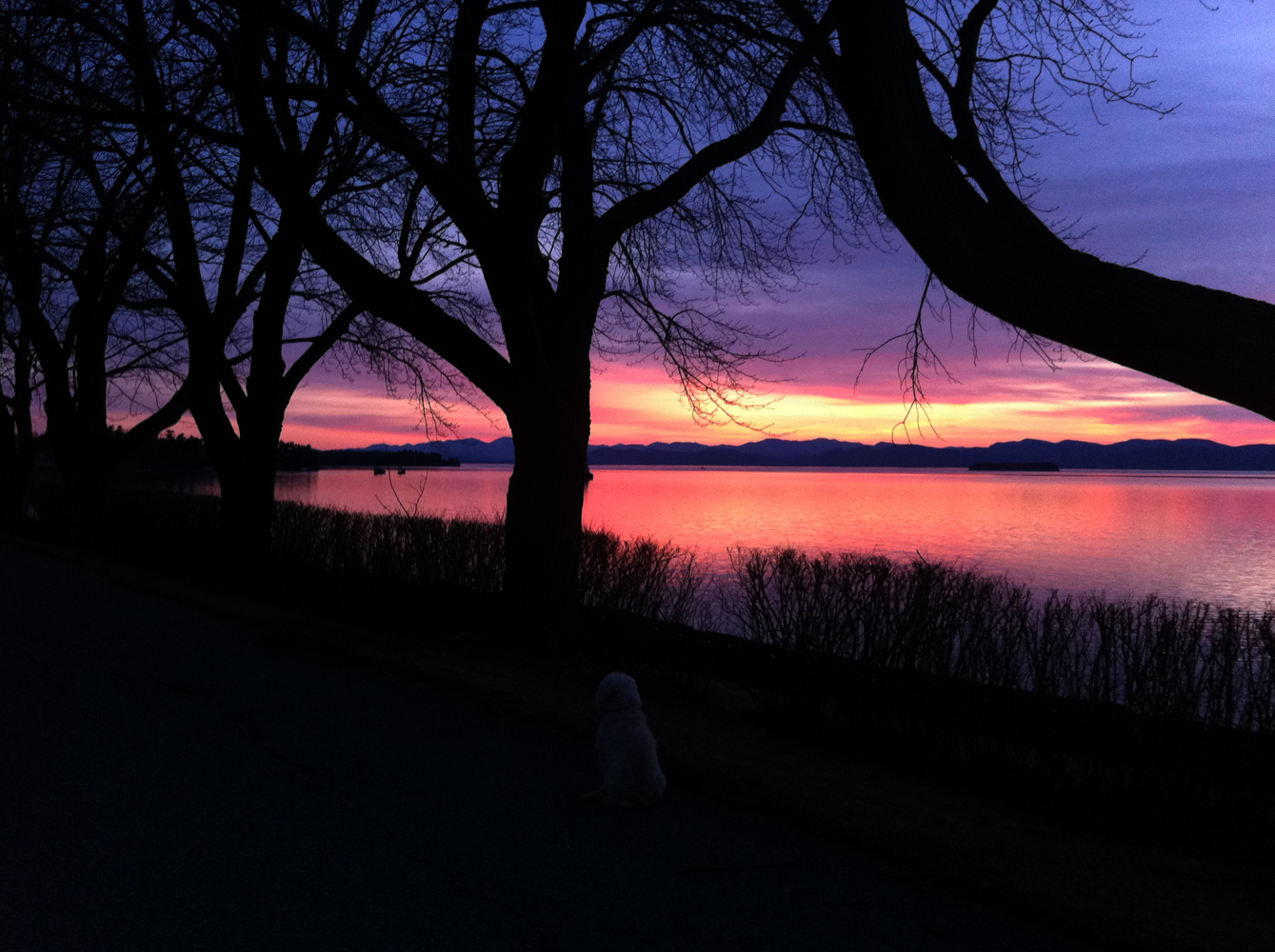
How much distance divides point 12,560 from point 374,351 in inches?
320

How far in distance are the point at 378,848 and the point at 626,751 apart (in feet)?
4.77

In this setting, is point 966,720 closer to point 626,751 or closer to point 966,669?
point 966,669

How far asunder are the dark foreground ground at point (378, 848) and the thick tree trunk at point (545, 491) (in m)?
3.34

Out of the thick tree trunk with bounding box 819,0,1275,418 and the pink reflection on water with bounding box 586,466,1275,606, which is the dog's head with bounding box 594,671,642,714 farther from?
the pink reflection on water with bounding box 586,466,1275,606

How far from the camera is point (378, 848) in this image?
189 inches

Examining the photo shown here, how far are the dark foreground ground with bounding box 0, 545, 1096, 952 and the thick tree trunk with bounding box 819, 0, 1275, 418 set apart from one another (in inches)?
129

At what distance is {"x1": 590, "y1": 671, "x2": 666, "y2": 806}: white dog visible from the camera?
552 centimetres

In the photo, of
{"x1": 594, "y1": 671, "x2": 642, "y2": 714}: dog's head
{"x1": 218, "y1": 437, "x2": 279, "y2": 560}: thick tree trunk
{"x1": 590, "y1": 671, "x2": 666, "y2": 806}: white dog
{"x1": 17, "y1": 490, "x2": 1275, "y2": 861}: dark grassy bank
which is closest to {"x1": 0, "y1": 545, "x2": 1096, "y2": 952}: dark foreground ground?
{"x1": 590, "y1": 671, "x2": 666, "y2": 806}: white dog

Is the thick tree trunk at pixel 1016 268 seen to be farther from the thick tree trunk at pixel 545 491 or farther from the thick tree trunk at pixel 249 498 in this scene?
the thick tree trunk at pixel 249 498

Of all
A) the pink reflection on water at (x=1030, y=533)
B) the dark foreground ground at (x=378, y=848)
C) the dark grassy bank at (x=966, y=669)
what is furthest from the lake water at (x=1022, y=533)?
the dark foreground ground at (x=378, y=848)

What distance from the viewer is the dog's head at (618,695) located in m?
5.64

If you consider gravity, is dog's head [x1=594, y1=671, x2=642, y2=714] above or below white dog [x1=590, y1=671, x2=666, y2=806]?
above

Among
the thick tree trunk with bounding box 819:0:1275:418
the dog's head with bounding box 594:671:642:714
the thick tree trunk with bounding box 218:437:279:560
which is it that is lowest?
the dog's head with bounding box 594:671:642:714

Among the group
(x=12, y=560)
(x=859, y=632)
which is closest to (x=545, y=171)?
(x=859, y=632)
